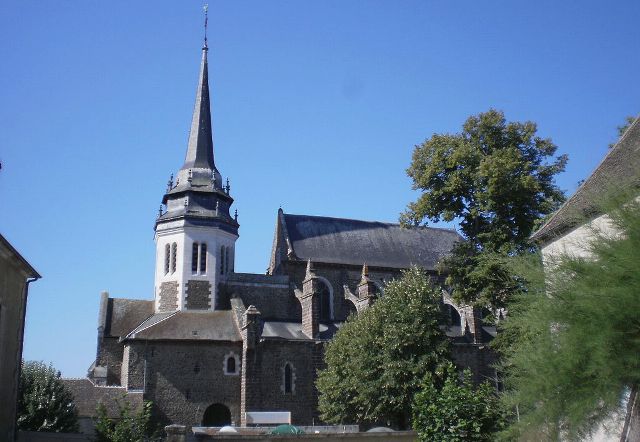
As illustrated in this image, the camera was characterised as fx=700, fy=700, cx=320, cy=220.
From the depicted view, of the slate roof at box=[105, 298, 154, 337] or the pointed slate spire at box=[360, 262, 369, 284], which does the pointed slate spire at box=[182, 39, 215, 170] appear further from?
the pointed slate spire at box=[360, 262, 369, 284]

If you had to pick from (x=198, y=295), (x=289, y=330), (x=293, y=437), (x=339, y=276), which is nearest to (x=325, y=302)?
(x=339, y=276)

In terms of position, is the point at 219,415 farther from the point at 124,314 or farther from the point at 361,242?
the point at 361,242

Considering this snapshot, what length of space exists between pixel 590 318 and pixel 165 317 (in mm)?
27484

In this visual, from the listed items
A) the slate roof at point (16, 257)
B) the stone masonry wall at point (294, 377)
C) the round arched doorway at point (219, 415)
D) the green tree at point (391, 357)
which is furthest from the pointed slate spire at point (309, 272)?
the slate roof at point (16, 257)

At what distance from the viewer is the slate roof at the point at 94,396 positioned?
104 ft

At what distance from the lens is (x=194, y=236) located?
39219mm

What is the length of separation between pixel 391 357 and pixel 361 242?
1679 centimetres

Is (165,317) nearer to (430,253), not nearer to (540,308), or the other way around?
(430,253)

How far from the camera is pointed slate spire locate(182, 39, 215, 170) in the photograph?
41188mm

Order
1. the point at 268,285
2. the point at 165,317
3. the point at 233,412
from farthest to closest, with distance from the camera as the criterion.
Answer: the point at 268,285
the point at 165,317
the point at 233,412

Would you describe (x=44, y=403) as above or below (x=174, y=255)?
below

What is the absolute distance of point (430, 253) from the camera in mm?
44562

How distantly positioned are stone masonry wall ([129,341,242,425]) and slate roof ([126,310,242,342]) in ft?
1.11

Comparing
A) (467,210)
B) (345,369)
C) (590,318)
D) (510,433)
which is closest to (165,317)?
(345,369)
